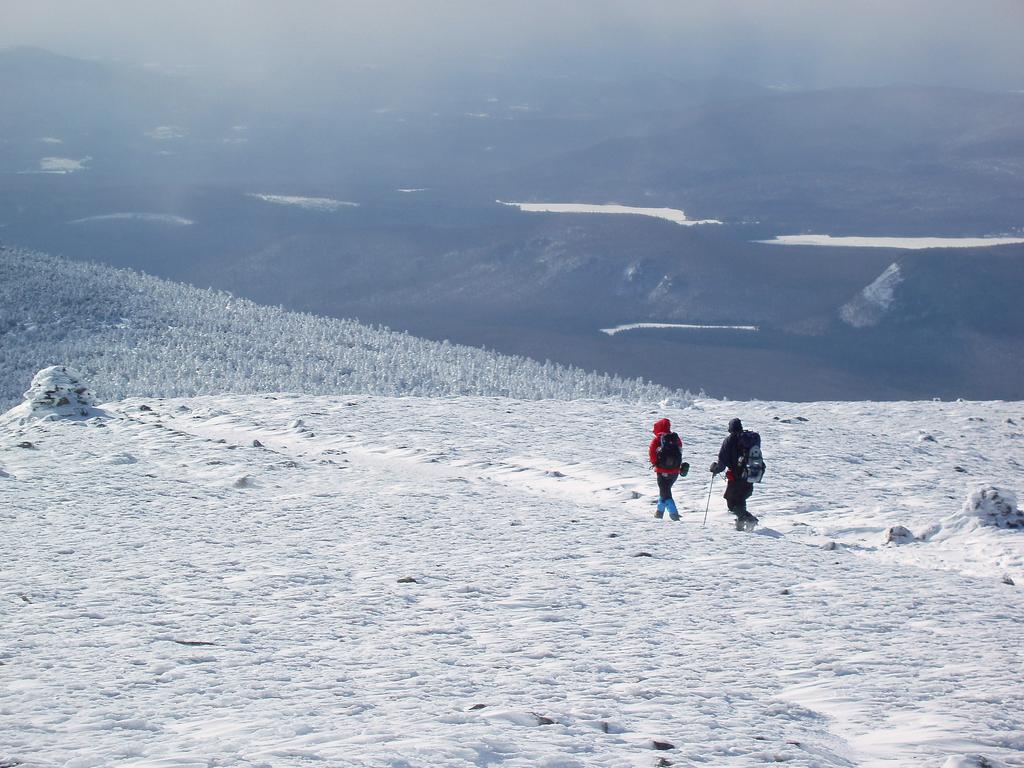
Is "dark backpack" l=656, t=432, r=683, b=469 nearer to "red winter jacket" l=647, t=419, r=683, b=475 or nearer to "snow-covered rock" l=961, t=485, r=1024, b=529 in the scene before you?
"red winter jacket" l=647, t=419, r=683, b=475

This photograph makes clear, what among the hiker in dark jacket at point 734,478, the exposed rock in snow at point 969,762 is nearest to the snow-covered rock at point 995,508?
the hiker in dark jacket at point 734,478

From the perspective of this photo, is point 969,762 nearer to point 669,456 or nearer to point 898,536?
point 898,536

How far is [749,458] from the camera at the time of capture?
15.6 meters

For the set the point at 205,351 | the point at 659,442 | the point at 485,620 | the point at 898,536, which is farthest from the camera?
the point at 205,351

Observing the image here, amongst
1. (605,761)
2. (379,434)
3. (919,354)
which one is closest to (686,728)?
(605,761)

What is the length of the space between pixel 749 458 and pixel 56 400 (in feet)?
58.4

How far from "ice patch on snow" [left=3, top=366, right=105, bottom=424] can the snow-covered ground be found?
5.24 m

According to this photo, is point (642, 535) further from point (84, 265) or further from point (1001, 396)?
point (1001, 396)

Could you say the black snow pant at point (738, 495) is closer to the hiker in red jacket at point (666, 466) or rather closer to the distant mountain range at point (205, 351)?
the hiker in red jacket at point (666, 466)

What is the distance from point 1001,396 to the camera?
146 meters

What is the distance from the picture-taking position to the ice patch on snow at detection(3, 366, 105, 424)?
1001 inches

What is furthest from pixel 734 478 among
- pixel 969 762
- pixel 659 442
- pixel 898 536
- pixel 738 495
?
pixel 969 762

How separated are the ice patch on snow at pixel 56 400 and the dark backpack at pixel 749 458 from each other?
1703cm

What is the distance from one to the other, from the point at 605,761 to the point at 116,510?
32.8 ft
